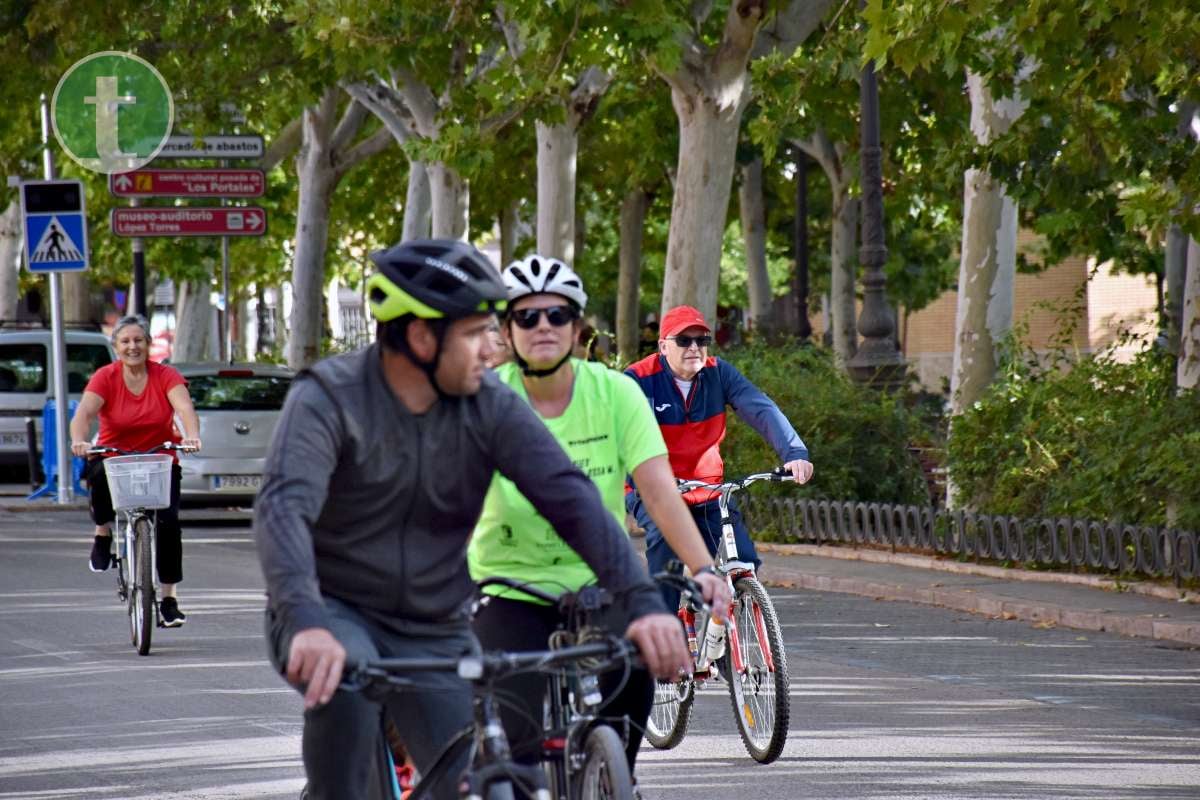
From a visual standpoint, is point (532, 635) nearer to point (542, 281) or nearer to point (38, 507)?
point (542, 281)

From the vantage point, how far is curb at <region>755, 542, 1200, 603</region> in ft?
45.5

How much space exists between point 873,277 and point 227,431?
6.32 m

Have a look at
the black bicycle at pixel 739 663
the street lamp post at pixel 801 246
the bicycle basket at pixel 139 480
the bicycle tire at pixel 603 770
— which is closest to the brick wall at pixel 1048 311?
the street lamp post at pixel 801 246

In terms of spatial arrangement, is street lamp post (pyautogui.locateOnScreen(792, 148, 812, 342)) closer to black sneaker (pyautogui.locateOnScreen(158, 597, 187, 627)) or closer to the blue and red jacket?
black sneaker (pyautogui.locateOnScreen(158, 597, 187, 627))

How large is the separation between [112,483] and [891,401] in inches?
340

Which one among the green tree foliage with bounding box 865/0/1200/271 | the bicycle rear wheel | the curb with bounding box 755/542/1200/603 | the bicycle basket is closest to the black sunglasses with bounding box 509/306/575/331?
the bicycle rear wheel

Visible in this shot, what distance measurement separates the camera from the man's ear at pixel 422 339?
13.3ft

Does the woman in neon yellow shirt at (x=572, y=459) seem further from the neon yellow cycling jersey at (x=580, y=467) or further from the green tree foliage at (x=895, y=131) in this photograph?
the green tree foliage at (x=895, y=131)

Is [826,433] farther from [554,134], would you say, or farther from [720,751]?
[720,751]

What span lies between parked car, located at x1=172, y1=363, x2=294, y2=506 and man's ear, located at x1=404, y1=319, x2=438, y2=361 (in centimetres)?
1698

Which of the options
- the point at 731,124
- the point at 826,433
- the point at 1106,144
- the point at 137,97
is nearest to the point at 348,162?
the point at 137,97

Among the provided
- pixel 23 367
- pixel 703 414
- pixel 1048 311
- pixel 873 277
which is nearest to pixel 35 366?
pixel 23 367

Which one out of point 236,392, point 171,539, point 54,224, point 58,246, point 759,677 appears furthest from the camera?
point 54,224

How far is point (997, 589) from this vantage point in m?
14.4
